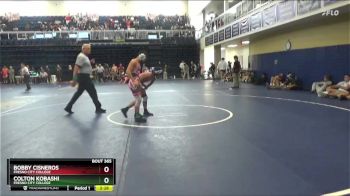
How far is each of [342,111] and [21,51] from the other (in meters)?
29.1

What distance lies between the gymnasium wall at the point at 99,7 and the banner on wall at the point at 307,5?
2909cm

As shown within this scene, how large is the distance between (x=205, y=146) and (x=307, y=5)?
358 inches

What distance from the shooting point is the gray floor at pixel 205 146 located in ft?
13.7

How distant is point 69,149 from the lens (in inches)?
233

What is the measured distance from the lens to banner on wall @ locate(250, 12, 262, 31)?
58.9ft

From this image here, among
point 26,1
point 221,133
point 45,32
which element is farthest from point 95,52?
point 221,133

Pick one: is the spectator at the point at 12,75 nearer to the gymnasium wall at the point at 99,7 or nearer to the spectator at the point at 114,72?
the spectator at the point at 114,72

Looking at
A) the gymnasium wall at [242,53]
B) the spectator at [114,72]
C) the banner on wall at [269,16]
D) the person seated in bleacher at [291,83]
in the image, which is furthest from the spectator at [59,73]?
the person seated in bleacher at [291,83]

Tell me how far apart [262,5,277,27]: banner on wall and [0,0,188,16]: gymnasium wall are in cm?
2551

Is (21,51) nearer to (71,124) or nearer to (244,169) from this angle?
(71,124)

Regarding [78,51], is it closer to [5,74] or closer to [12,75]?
[12,75]

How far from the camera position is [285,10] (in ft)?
48.5
